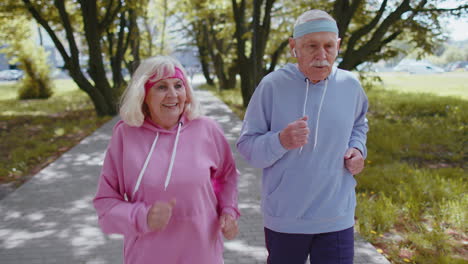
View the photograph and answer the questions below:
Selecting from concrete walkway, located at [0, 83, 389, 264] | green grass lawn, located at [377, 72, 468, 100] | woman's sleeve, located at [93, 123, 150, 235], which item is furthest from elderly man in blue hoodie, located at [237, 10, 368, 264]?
green grass lawn, located at [377, 72, 468, 100]

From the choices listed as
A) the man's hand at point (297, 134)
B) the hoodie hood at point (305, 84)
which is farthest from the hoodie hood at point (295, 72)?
the man's hand at point (297, 134)

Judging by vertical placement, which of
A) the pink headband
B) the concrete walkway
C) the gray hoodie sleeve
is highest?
the pink headband

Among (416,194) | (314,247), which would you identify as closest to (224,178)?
(314,247)

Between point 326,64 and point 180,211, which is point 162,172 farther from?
point 326,64

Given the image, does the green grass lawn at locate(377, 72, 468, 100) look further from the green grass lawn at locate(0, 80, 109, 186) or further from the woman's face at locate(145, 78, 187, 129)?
the woman's face at locate(145, 78, 187, 129)

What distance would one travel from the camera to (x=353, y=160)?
2184mm

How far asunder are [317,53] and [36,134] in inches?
421

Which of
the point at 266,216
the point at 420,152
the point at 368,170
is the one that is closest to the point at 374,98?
the point at 420,152

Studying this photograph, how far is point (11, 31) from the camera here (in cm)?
2048

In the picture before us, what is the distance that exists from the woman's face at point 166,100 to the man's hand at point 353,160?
90 centimetres

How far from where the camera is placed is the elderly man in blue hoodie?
2141mm

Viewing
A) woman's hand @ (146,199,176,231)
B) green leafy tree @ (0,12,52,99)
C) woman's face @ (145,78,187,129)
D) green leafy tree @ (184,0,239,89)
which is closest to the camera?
woman's hand @ (146,199,176,231)

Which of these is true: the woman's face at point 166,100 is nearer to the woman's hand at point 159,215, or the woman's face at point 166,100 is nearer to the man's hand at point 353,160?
the woman's hand at point 159,215

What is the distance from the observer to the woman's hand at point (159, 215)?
71.1 inches
